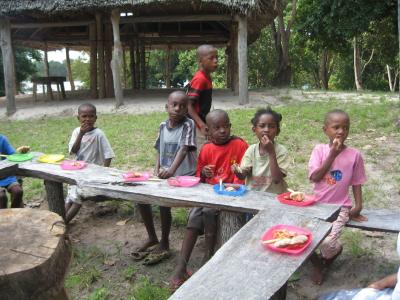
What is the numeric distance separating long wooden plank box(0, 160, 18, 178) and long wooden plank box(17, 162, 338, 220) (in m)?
0.14

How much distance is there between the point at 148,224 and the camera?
3.65 meters

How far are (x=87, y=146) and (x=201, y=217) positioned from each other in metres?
1.65

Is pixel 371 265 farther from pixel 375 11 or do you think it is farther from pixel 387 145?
pixel 375 11

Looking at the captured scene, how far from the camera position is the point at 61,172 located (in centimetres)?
342

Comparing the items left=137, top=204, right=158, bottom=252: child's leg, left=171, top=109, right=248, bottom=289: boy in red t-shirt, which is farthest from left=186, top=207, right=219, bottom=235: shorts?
left=137, top=204, right=158, bottom=252: child's leg

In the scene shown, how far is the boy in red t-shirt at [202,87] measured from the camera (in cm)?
368

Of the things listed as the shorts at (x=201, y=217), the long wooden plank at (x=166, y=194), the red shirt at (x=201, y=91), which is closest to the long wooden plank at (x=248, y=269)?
the long wooden plank at (x=166, y=194)

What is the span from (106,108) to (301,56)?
616 inches

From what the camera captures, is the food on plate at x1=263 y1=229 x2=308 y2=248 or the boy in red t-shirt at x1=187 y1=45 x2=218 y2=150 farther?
the boy in red t-shirt at x1=187 y1=45 x2=218 y2=150

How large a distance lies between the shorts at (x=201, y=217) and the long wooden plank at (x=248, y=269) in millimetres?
787

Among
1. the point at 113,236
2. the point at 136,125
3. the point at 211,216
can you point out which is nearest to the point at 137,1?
the point at 136,125

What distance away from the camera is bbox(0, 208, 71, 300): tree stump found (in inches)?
76.6

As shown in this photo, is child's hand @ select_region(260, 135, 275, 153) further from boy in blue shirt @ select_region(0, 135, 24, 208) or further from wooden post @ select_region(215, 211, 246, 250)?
boy in blue shirt @ select_region(0, 135, 24, 208)

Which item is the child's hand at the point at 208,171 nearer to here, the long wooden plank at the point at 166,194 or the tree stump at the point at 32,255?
the long wooden plank at the point at 166,194
